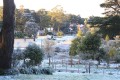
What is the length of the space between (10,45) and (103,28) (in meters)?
26.2

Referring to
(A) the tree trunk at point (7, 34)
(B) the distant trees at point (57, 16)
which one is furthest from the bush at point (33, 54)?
(B) the distant trees at point (57, 16)

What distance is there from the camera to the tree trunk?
13500 mm

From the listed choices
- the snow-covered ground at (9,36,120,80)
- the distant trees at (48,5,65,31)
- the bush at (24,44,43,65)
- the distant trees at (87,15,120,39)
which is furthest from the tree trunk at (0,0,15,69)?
the distant trees at (48,5,65,31)

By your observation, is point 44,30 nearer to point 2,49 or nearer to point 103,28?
point 103,28

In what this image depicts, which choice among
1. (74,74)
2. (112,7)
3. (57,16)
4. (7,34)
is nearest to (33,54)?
(74,74)

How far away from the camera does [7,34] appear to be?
44.5 feet

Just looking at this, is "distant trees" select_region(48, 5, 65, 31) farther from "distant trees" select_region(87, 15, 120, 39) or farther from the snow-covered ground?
"distant trees" select_region(87, 15, 120, 39)

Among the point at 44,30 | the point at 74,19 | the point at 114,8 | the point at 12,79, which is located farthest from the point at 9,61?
the point at 74,19

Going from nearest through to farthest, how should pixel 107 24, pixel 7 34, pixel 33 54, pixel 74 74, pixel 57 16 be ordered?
pixel 7 34
pixel 74 74
pixel 33 54
pixel 107 24
pixel 57 16

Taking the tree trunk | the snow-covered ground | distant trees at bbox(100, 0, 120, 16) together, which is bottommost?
the snow-covered ground

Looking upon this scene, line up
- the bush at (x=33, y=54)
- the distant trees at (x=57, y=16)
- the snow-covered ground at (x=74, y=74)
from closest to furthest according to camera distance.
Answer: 1. the snow-covered ground at (x=74, y=74)
2. the bush at (x=33, y=54)
3. the distant trees at (x=57, y=16)

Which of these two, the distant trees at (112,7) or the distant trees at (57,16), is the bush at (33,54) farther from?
the distant trees at (57,16)

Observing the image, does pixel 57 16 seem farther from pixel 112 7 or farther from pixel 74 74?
pixel 74 74

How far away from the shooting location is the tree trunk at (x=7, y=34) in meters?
13.5
